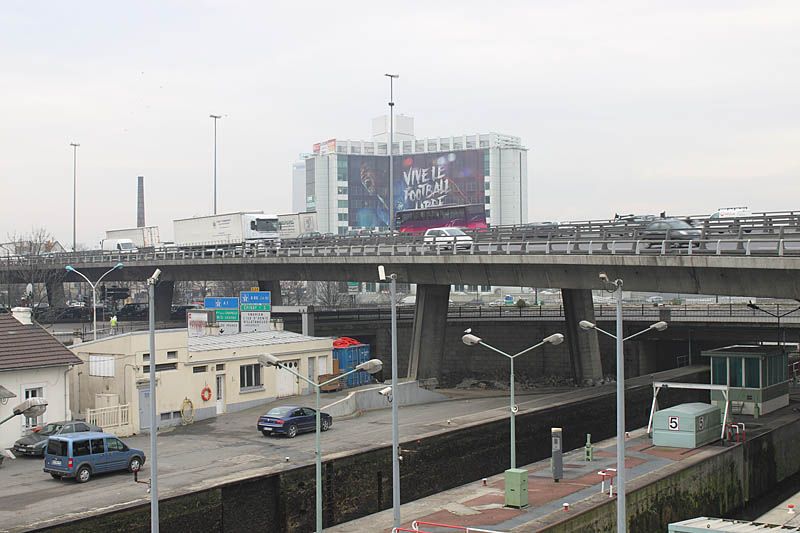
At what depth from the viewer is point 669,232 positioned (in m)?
38.7

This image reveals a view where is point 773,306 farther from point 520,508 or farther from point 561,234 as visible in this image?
point 520,508

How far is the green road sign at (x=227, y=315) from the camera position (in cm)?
5434

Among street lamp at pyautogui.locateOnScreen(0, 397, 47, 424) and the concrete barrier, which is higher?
street lamp at pyautogui.locateOnScreen(0, 397, 47, 424)

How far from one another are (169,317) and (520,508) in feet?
235

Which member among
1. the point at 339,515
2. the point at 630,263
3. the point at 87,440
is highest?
the point at 630,263

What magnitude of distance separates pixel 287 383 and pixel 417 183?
5490 inches

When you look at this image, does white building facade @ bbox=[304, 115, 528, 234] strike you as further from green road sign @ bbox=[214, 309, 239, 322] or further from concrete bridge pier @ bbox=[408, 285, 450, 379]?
green road sign @ bbox=[214, 309, 239, 322]

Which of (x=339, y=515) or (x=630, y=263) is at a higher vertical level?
(x=630, y=263)

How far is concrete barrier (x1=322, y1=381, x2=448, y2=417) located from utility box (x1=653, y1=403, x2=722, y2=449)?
518 inches

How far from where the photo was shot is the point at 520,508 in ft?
88.3

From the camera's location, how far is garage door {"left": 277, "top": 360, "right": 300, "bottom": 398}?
46.5 meters

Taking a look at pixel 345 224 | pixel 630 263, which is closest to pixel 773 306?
pixel 630 263

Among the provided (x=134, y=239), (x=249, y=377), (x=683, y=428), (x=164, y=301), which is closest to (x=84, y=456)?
(x=249, y=377)

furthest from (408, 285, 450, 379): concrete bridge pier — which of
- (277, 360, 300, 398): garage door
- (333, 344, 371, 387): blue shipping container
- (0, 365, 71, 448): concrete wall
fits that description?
(0, 365, 71, 448): concrete wall
